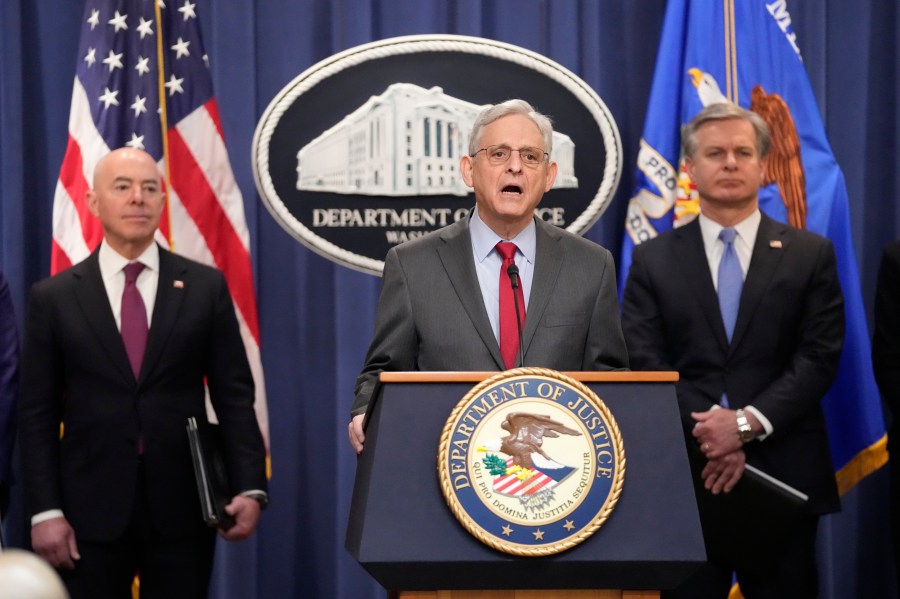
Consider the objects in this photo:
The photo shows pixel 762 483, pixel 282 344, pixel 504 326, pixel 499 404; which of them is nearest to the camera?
pixel 499 404

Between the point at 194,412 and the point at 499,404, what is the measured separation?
5.52 feet

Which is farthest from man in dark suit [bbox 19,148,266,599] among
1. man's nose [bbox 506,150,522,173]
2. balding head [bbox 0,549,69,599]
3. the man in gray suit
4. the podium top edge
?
balding head [bbox 0,549,69,599]

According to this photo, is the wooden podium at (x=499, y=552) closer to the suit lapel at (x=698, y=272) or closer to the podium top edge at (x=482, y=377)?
the podium top edge at (x=482, y=377)

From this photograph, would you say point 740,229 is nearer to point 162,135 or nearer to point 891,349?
point 891,349

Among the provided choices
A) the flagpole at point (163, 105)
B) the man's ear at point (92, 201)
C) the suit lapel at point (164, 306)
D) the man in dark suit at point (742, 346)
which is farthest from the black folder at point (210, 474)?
the man in dark suit at point (742, 346)

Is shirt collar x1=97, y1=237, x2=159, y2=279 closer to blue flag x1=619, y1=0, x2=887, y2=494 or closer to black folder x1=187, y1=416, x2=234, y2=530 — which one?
black folder x1=187, y1=416, x2=234, y2=530

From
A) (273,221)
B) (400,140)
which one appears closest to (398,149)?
(400,140)

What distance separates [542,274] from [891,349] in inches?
63.4

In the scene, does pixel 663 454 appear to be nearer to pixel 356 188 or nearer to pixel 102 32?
pixel 356 188

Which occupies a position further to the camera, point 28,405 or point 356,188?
point 356,188

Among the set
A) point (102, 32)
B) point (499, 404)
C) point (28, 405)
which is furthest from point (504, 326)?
point (102, 32)

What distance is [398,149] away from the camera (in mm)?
3912

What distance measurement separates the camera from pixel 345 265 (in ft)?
12.5

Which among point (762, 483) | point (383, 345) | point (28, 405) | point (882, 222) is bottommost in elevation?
point (762, 483)
